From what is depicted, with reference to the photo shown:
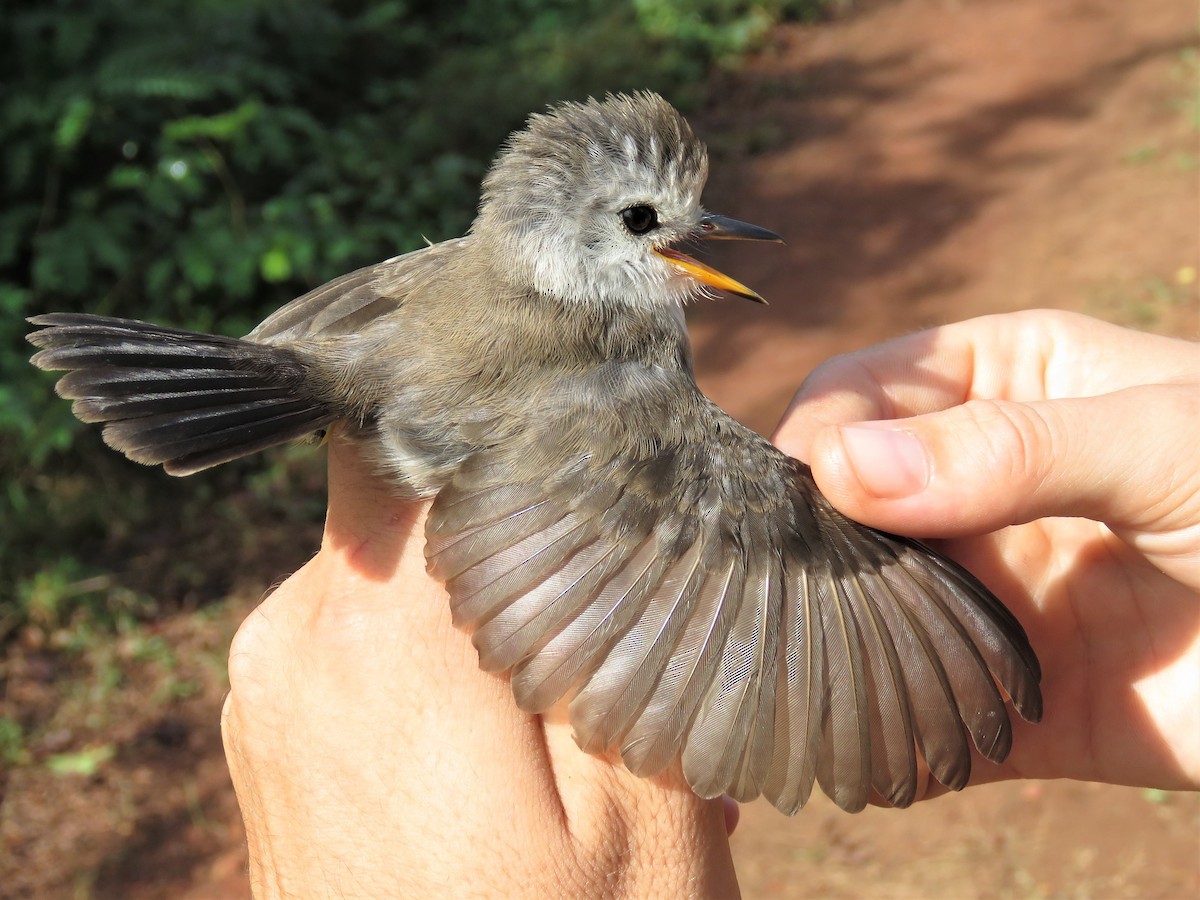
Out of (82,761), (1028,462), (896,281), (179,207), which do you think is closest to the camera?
(1028,462)

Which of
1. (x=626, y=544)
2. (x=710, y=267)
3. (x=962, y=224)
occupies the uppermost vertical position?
(x=710, y=267)

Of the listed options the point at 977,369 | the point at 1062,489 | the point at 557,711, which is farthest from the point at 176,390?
the point at 977,369

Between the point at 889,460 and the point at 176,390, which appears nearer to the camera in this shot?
the point at 889,460

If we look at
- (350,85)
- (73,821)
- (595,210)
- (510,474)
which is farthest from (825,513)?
(350,85)

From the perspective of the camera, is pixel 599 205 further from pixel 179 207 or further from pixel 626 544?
pixel 179 207

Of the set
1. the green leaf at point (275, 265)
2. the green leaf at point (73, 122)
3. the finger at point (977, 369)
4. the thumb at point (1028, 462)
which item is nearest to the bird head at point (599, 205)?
the finger at point (977, 369)

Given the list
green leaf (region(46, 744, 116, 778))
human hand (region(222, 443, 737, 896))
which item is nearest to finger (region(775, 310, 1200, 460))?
human hand (region(222, 443, 737, 896))

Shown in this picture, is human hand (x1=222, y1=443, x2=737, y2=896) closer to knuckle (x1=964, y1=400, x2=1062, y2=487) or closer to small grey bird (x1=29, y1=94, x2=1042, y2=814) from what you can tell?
small grey bird (x1=29, y1=94, x2=1042, y2=814)
